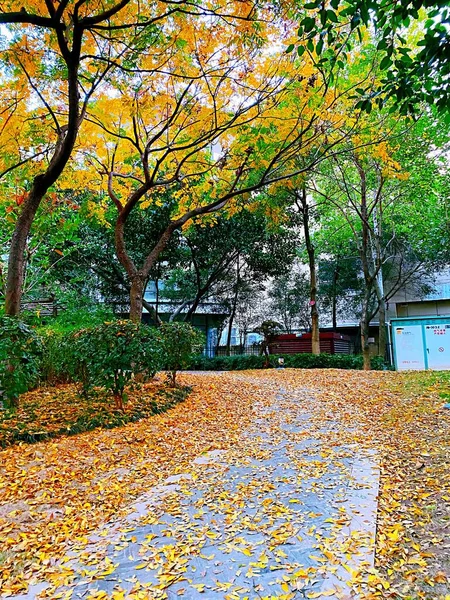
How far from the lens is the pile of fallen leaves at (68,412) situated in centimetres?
412

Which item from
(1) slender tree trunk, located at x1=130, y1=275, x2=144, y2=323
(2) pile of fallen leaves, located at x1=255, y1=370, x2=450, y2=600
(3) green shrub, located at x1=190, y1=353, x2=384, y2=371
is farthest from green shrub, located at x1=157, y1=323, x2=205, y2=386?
(3) green shrub, located at x1=190, y1=353, x2=384, y2=371

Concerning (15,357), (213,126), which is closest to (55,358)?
(15,357)

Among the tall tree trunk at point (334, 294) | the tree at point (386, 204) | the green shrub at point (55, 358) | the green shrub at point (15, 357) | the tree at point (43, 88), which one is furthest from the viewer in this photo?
the tall tree trunk at point (334, 294)

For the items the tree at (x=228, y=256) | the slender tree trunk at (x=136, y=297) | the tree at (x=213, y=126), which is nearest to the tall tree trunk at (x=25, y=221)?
the tree at (x=213, y=126)

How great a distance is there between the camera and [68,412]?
485 centimetres

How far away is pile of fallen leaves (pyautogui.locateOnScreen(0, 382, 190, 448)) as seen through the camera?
4115 mm

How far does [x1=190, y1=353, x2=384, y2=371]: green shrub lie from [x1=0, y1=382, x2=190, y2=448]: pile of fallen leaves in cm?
640

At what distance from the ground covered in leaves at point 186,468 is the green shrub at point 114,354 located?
2.07ft

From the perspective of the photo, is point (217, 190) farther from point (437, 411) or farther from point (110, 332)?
point (437, 411)

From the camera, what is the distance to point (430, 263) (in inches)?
605

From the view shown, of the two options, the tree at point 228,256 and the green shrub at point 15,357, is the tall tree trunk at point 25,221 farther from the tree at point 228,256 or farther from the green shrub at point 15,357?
the tree at point 228,256

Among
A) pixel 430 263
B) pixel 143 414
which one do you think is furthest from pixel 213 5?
pixel 430 263

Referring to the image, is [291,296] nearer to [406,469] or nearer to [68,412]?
[68,412]

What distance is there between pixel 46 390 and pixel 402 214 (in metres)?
12.0
